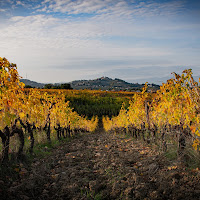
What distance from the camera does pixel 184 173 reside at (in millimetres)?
4102

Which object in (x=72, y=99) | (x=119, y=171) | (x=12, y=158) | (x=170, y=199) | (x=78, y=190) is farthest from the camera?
(x=72, y=99)

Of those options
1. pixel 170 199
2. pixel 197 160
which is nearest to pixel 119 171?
pixel 170 199

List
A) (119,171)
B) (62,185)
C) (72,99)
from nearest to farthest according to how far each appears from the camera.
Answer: (62,185)
(119,171)
(72,99)

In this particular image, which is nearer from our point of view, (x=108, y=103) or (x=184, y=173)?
(x=184, y=173)

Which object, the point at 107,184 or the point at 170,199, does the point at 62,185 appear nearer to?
the point at 107,184

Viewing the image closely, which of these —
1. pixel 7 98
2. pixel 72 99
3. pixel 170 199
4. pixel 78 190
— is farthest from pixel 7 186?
pixel 72 99

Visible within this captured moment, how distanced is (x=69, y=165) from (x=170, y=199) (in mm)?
3488

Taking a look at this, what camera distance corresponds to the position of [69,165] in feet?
18.4

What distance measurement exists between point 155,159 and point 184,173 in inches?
58.4

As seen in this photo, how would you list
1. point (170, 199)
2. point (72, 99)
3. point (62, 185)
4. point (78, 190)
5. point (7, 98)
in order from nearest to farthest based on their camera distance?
1. point (170, 199)
2. point (78, 190)
3. point (62, 185)
4. point (7, 98)
5. point (72, 99)

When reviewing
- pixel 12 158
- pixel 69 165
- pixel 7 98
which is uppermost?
pixel 7 98

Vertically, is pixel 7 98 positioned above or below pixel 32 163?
above

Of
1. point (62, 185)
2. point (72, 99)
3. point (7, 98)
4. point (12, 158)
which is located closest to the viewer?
point (62, 185)

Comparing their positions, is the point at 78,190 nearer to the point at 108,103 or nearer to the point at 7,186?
the point at 7,186
